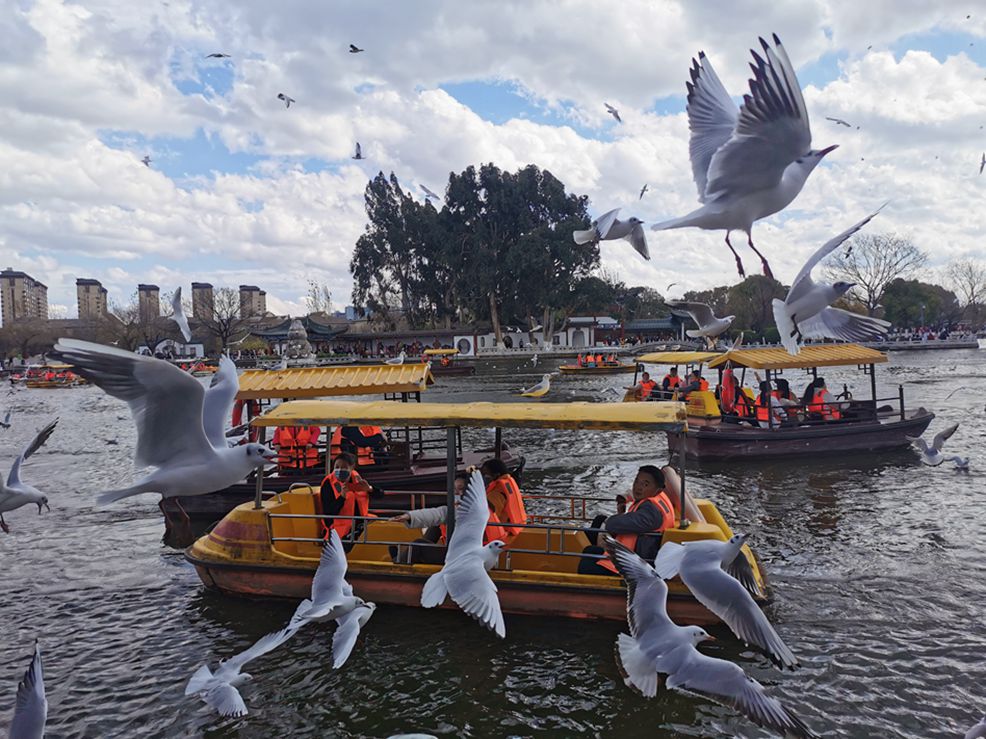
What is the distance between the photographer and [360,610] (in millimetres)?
4977

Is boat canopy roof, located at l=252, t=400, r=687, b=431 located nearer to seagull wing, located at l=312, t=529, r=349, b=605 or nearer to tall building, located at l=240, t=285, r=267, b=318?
seagull wing, located at l=312, t=529, r=349, b=605

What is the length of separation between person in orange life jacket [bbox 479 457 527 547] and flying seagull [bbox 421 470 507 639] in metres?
1.68

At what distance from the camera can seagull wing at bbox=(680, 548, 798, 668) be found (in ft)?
12.7

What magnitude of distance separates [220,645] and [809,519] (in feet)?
28.6

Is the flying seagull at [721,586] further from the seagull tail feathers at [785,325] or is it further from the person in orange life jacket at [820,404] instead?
the person in orange life jacket at [820,404]

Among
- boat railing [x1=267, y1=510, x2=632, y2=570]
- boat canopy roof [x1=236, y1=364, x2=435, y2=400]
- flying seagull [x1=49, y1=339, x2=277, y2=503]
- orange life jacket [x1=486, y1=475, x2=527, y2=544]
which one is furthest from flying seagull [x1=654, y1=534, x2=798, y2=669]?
boat canopy roof [x1=236, y1=364, x2=435, y2=400]

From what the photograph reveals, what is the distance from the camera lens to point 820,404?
15.0 meters

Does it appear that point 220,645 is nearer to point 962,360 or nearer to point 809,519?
point 809,519

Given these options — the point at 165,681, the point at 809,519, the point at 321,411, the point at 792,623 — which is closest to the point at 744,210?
the point at 792,623

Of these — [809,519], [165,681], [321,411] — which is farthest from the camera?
[809,519]

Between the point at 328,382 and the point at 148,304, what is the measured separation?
249 feet

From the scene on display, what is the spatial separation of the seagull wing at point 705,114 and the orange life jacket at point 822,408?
38.4ft

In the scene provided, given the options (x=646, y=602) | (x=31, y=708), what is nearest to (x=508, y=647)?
(x=646, y=602)

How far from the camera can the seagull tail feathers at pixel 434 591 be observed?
15.3 feet
